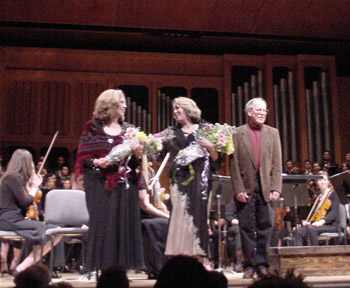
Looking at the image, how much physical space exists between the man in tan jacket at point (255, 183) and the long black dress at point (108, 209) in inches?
34.7

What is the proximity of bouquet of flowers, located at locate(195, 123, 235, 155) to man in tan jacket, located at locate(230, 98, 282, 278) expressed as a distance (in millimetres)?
258

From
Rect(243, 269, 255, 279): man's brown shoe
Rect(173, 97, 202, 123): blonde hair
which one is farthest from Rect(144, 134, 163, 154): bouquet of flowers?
Rect(243, 269, 255, 279): man's brown shoe

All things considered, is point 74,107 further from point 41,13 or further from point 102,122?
point 102,122

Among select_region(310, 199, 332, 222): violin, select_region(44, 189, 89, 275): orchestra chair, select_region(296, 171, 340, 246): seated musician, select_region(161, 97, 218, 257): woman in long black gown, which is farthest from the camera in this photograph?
select_region(310, 199, 332, 222): violin

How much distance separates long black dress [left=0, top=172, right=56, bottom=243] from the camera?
188 inches

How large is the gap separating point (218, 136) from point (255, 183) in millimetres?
510

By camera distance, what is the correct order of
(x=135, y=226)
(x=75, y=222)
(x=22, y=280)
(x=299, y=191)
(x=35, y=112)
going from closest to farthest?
1. (x=22, y=280)
2. (x=135, y=226)
3. (x=75, y=222)
4. (x=299, y=191)
5. (x=35, y=112)

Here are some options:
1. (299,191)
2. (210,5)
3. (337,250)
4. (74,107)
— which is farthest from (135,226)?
(74,107)

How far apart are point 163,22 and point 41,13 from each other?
2073mm

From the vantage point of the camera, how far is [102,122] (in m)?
3.78

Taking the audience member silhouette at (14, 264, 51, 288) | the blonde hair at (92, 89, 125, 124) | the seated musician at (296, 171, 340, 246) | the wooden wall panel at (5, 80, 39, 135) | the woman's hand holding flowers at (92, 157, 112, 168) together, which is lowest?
the audience member silhouette at (14, 264, 51, 288)

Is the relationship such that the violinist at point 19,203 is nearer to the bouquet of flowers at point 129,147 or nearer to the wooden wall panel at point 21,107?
the bouquet of flowers at point 129,147

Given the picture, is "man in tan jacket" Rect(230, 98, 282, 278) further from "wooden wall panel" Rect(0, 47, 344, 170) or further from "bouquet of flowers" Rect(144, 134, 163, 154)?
"wooden wall panel" Rect(0, 47, 344, 170)

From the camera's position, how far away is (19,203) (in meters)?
4.90
